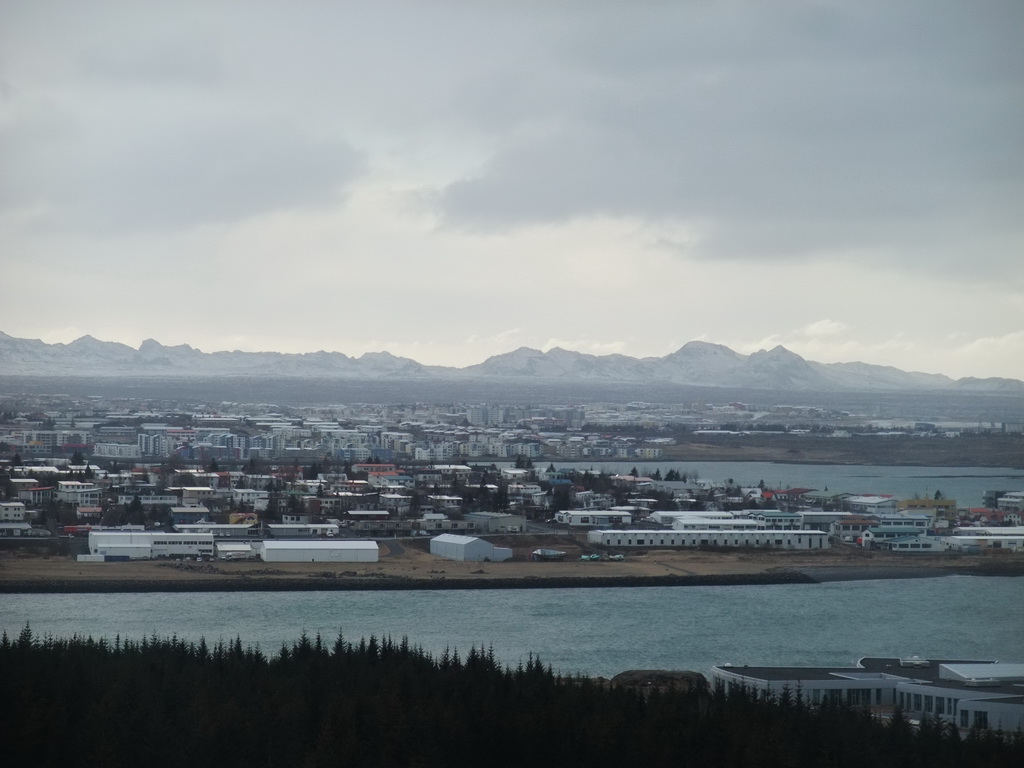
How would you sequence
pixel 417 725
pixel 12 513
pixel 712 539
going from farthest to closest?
pixel 12 513 < pixel 712 539 < pixel 417 725

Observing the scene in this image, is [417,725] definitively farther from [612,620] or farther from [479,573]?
[479,573]

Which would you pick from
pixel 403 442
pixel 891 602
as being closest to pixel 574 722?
pixel 891 602

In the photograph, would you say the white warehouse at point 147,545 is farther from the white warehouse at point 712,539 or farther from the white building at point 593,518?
the white building at point 593,518

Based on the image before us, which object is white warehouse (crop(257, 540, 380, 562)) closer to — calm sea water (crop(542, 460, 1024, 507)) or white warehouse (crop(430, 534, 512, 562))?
white warehouse (crop(430, 534, 512, 562))

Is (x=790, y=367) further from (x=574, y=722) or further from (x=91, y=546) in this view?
(x=574, y=722)

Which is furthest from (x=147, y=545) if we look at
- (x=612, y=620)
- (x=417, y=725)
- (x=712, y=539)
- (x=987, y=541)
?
(x=987, y=541)

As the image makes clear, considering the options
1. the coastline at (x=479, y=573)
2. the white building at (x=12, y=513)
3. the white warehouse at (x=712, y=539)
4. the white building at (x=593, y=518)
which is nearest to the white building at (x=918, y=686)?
the coastline at (x=479, y=573)
